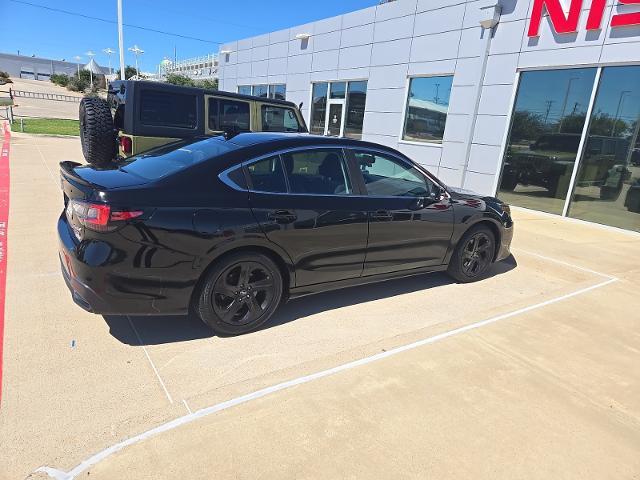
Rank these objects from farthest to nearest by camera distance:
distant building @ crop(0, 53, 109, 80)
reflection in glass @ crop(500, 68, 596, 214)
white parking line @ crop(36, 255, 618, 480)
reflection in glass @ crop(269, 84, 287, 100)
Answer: distant building @ crop(0, 53, 109, 80) → reflection in glass @ crop(269, 84, 287, 100) → reflection in glass @ crop(500, 68, 596, 214) → white parking line @ crop(36, 255, 618, 480)

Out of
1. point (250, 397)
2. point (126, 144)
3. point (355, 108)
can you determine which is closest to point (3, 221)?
point (126, 144)

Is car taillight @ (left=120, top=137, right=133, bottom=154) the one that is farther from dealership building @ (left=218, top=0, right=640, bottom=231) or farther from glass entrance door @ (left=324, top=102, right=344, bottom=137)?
glass entrance door @ (left=324, top=102, right=344, bottom=137)

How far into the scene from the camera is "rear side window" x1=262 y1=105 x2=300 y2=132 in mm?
7812

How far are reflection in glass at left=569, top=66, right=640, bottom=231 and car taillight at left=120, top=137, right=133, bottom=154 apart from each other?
27.1 feet

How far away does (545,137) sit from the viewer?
919cm

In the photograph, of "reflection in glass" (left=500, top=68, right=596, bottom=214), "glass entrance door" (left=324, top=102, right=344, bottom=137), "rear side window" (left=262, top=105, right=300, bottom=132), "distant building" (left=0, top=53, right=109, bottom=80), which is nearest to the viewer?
"rear side window" (left=262, top=105, right=300, bottom=132)

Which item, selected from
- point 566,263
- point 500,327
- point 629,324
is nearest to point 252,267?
point 500,327

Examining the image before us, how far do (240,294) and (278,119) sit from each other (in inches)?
210

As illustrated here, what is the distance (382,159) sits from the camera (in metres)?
4.24

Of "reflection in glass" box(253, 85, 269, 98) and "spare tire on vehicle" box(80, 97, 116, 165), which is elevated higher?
"reflection in glass" box(253, 85, 269, 98)

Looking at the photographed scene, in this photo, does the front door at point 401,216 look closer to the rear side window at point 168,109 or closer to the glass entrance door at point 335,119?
the rear side window at point 168,109

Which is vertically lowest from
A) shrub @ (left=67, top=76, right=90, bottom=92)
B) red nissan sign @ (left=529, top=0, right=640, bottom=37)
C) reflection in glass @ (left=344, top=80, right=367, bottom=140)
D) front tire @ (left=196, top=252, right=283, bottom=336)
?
front tire @ (left=196, top=252, right=283, bottom=336)

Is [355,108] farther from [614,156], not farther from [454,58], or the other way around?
[614,156]

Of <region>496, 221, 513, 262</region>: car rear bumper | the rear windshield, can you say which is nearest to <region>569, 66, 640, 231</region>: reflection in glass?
<region>496, 221, 513, 262</region>: car rear bumper
